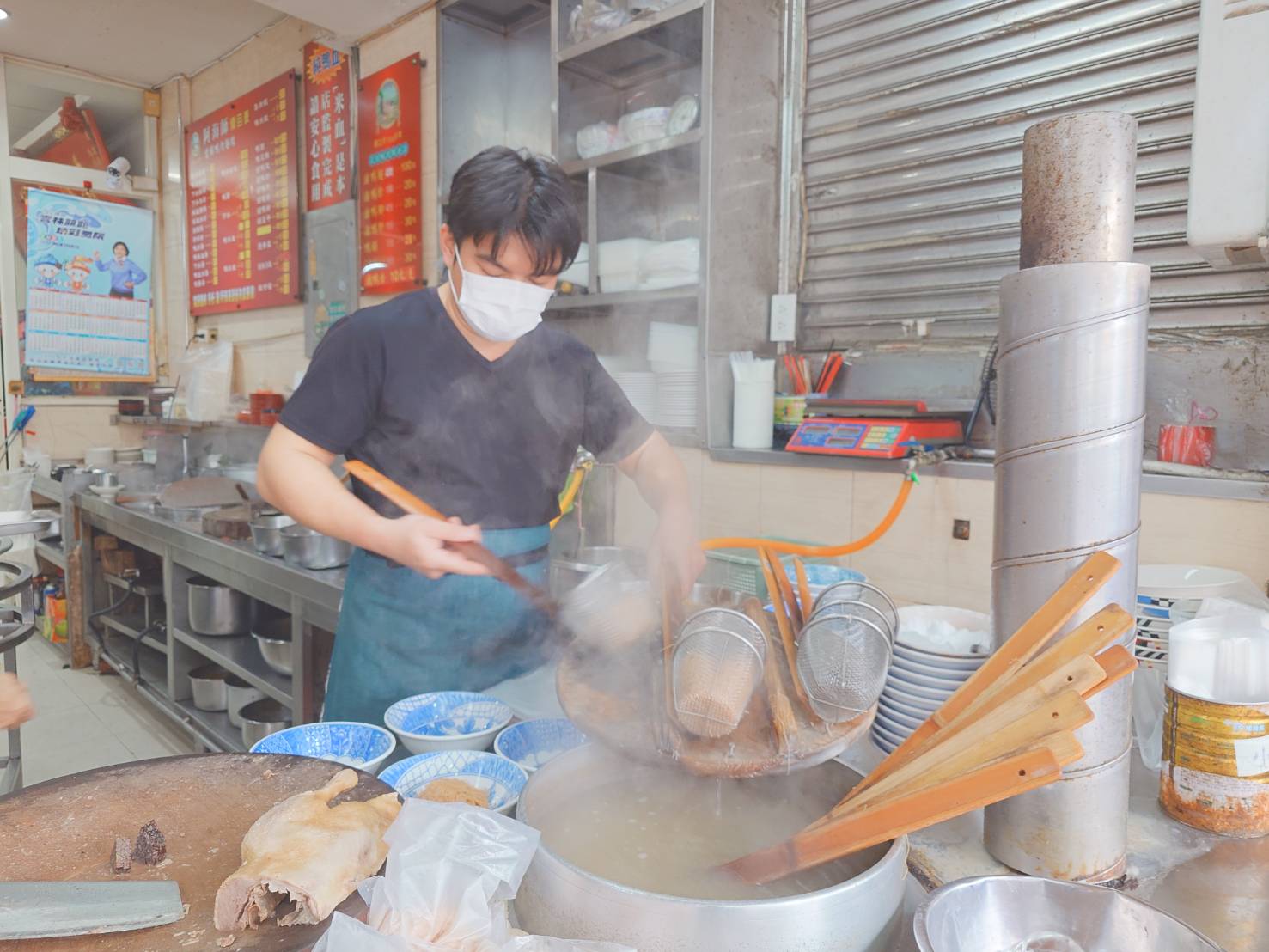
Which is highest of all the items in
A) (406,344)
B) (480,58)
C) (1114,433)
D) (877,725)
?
(480,58)

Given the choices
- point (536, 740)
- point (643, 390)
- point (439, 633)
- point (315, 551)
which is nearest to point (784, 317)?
point (643, 390)

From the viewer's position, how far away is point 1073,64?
8.76ft

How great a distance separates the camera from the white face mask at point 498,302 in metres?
1.90

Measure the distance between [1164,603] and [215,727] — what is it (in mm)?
4350

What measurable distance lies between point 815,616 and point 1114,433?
44 centimetres

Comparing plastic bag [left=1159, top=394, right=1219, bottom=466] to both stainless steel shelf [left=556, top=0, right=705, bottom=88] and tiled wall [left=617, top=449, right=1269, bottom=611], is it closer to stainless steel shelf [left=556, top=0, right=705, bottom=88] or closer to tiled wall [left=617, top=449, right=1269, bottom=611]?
tiled wall [left=617, top=449, right=1269, bottom=611]

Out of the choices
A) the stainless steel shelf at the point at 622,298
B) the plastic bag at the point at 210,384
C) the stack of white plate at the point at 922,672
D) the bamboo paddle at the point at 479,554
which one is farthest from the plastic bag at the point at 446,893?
the plastic bag at the point at 210,384

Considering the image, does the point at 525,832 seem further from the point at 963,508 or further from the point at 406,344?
the point at 963,508

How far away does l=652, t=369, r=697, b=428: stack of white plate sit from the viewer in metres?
3.45

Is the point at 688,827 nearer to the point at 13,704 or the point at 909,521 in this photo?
the point at 13,704

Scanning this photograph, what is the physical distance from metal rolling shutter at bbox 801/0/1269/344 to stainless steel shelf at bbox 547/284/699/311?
1.75 feet

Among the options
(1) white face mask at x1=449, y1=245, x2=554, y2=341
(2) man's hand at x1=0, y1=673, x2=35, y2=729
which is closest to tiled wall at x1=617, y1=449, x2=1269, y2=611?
(1) white face mask at x1=449, y1=245, x2=554, y2=341

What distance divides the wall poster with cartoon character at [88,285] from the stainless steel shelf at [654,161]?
5246 mm

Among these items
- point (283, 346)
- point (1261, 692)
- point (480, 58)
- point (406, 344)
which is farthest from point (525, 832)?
point (283, 346)
